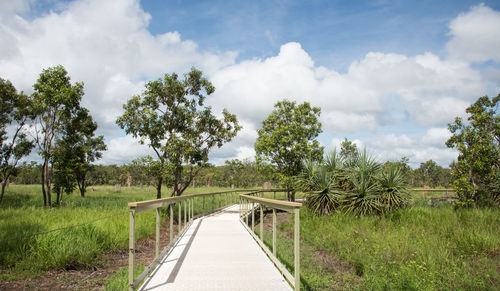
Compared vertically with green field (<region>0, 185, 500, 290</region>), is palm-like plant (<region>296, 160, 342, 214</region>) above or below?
above

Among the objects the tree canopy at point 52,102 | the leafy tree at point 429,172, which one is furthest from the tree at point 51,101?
the leafy tree at point 429,172

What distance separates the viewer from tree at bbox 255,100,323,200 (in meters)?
19.9

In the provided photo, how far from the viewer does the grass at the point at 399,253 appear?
522 cm

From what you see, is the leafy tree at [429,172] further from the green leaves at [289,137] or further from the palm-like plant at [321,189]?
the palm-like plant at [321,189]

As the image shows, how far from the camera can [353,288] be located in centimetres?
537

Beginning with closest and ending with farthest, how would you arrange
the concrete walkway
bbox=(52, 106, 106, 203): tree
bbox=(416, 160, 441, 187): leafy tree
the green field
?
the concrete walkway, the green field, bbox=(52, 106, 106, 203): tree, bbox=(416, 160, 441, 187): leafy tree

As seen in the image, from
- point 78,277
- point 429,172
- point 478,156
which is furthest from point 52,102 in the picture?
point 429,172

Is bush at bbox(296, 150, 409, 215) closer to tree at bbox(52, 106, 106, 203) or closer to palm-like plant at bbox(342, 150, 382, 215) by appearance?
palm-like plant at bbox(342, 150, 382, 215)

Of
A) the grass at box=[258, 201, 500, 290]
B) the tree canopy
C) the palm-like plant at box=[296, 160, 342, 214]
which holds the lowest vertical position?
the grass at box=[258, 201, 500, 290]

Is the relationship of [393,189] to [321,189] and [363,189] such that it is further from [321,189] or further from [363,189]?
[321,189]

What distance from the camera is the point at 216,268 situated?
471 centimetres

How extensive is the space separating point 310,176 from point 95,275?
356 inches

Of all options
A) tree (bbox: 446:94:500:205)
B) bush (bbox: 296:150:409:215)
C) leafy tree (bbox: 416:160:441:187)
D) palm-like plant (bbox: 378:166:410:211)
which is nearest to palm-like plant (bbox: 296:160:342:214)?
bush (bbox: 296:150:409:215)

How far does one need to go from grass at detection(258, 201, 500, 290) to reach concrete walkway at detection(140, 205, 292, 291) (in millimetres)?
885
